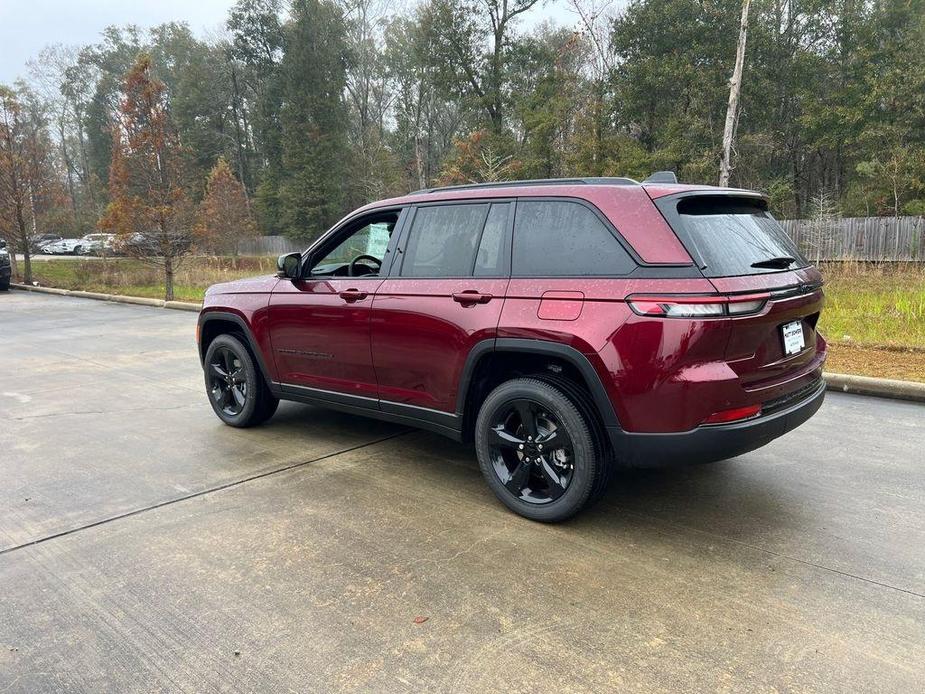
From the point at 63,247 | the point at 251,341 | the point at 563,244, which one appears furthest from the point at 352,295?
the point at 63,247

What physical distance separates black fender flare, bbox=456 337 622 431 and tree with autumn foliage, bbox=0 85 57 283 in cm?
2241

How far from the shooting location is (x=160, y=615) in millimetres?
2727

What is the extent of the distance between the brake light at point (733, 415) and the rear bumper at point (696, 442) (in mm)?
25

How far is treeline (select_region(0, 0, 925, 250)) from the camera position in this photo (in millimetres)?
25438

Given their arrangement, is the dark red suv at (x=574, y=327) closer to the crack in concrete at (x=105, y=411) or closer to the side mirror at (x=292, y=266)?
the side mirror at (x=292, y=266)

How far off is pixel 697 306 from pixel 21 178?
23.9 metres

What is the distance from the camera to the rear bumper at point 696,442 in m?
3.06

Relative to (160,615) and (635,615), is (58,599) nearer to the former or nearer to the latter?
(160,615)

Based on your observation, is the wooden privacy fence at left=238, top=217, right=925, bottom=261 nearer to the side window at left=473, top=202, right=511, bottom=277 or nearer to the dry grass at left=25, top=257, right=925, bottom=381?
the dry grass at left=25, top=257, right=925, bottom=381

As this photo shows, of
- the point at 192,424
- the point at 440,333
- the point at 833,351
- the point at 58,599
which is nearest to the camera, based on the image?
the point at 58,599

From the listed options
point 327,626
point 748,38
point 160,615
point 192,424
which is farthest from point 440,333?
point 748,38

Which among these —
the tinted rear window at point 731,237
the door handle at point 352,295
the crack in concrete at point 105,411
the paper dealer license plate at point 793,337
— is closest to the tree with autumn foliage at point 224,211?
the crack in concrete at point 105,411

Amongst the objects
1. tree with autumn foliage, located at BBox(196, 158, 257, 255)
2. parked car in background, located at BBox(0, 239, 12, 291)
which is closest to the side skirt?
parked car in background, located at BBox(0, 239, 12, 291)

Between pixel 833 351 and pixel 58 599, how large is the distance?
7.72 metres
